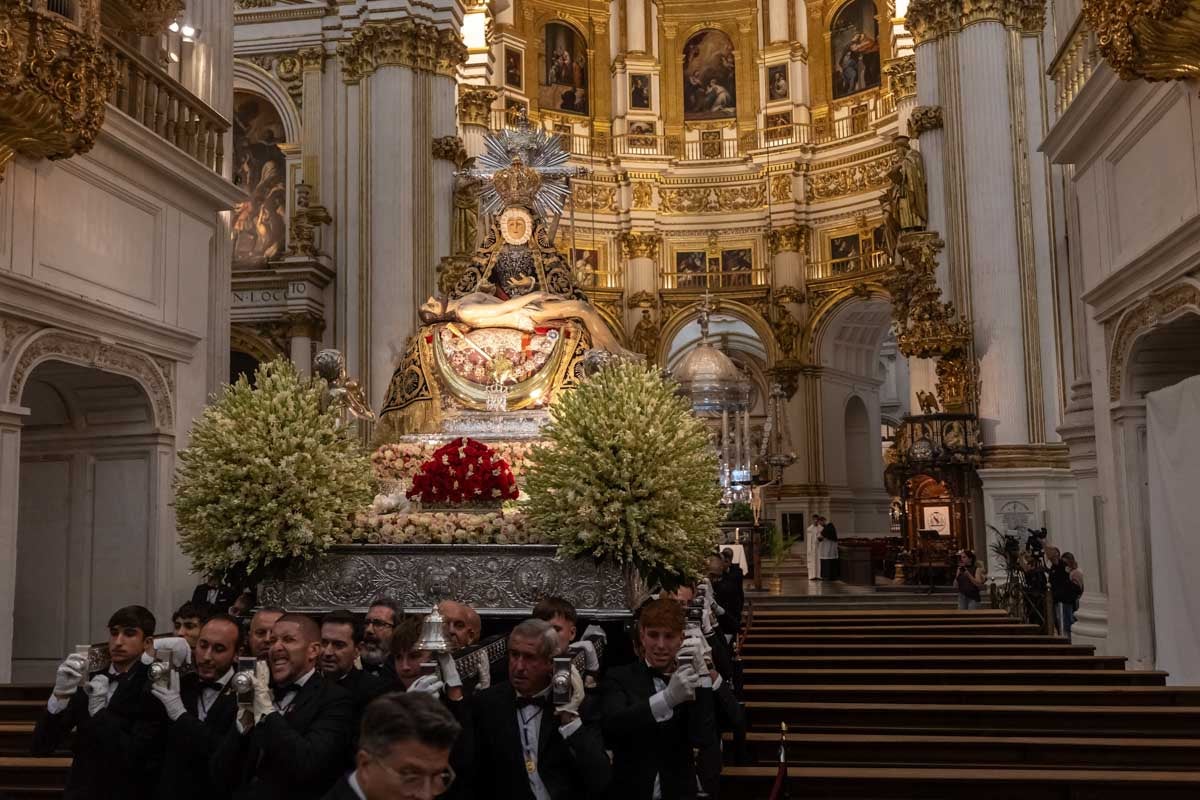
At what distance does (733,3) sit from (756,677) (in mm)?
26821

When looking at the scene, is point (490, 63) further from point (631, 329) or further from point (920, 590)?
point (920, 590)

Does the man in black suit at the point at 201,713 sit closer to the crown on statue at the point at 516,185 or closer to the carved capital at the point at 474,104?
the crown on statue at the point at 516,185

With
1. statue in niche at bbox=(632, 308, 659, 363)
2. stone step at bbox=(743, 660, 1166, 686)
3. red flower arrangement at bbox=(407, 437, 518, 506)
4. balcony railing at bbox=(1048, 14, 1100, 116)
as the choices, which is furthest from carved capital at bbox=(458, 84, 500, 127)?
stone step at bbox=(743, 660, 1166, 686)

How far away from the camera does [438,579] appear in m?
8.53

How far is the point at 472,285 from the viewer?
12.4 m

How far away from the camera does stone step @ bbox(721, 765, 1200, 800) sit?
199 inches

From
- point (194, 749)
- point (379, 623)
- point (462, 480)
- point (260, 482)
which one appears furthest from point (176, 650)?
point (462, 480)

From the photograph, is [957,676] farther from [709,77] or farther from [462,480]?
[709,77]

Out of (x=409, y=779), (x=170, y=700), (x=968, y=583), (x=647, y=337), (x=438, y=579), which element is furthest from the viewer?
(x=647, y=337)

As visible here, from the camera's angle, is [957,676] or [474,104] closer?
[957,676]

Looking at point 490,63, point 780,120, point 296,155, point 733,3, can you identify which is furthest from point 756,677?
point 733,3

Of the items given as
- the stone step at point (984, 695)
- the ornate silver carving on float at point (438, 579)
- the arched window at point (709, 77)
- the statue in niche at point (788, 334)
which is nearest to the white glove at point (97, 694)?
the ornate silver carving on float at point (438, 579)

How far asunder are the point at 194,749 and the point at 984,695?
5.18 m

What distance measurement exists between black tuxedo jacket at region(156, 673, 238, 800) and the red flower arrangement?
4.68m
